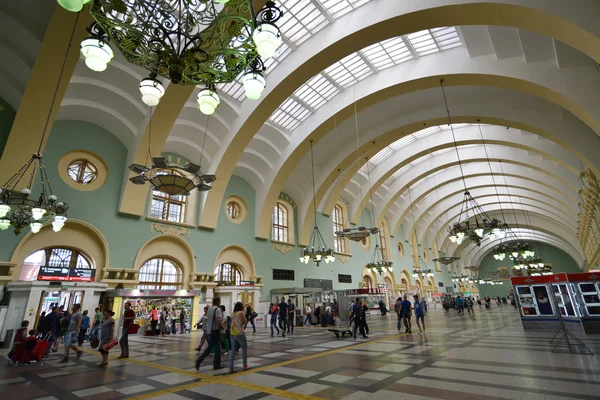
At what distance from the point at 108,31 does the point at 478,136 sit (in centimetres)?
1855

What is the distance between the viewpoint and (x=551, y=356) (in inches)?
235

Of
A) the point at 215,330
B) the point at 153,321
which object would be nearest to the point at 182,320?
the point at 153,321

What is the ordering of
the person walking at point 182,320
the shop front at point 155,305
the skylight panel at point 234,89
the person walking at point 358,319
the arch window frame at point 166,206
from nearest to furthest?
the person walking at point 358,319, the shop front at point 155,305, the person walking at point 182,320, the skylight panel at point 234,89, the arch window frame at point 166,206

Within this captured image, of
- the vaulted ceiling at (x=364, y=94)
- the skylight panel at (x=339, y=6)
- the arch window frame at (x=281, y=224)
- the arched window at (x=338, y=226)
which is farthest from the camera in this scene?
the arched window at (x=338, y=226)

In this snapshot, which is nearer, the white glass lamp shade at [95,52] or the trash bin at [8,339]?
the white glass lamp shade at [95,52]

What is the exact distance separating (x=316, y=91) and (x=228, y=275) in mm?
10898

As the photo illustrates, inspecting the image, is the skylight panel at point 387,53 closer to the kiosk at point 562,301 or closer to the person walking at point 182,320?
the kiosk at point 562,301

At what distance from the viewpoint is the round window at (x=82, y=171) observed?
12257 mm

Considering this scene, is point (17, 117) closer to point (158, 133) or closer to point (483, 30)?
point (158, 133)

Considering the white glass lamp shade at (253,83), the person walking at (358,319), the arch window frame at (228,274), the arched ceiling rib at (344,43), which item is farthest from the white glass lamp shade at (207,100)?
the arch window frame at (228,274)

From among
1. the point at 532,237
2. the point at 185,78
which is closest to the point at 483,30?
the point at 185,78

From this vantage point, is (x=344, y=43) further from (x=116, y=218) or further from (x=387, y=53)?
(x=116, y=218)

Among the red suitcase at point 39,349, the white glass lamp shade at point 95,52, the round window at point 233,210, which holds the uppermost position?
the round window at point 233,210

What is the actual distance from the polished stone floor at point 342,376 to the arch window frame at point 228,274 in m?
8.34
